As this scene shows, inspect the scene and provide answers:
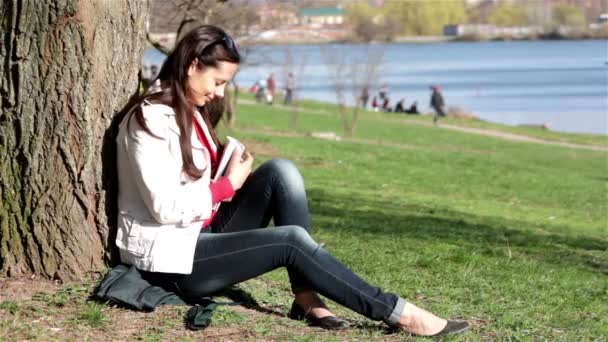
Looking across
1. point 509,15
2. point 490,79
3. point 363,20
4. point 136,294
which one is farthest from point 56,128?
point 509,15

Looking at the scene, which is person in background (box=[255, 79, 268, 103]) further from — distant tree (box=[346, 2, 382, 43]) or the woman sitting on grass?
the woman sitting on grass

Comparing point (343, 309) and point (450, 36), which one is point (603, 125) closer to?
point (343, 309)

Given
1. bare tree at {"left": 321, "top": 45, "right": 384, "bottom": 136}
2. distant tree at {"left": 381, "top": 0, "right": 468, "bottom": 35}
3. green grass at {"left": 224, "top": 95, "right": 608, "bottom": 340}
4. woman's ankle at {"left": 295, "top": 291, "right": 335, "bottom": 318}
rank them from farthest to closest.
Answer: distant tree at {"left": 381, "top": 0, "right": 468, "bottom": 35}
bare tree at {"left": 321, "top": 45, "right": 384, "bottom": 136}
green grass at {"left": 224, "top": 95, "right": 608, "bottom": 340}
woman's ankle at {"left": 295, "top": 291, "right": 335, "bottom": 318}

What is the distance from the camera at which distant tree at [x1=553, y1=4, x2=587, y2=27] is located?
125631 mm

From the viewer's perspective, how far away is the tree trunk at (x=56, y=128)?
4402mm

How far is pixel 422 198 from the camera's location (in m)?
13.4

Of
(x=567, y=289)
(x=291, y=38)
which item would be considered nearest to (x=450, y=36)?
(x=291, y=38)

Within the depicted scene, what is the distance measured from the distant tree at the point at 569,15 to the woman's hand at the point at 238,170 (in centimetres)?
12451

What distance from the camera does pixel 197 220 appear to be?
4367 millimetres

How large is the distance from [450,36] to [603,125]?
373 feet

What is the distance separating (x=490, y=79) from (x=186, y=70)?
76.4m

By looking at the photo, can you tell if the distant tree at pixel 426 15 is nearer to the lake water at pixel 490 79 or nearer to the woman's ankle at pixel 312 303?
the lake water at pixel 490 79

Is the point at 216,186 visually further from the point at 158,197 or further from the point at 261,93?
the point at 261,93

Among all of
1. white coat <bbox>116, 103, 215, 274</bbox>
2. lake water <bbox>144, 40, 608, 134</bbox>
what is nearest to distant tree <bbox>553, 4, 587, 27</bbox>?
lake water <bbox>144, 40, 608, 134</bbox>
